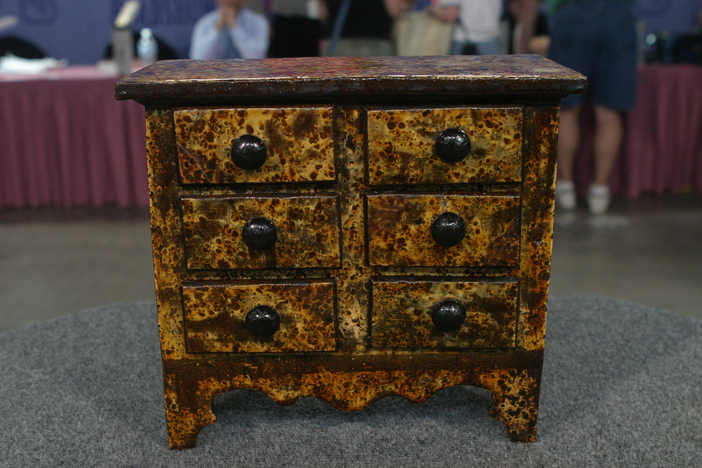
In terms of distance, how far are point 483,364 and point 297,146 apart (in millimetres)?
578

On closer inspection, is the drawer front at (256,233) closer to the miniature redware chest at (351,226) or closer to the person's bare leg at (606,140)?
the miniature redware chest at (351,226)

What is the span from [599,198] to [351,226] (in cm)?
266

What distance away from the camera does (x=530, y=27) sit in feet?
12.9

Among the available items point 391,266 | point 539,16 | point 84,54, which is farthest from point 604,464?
point 84,54

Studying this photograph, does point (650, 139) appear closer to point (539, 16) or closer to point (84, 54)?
point (539, 16)

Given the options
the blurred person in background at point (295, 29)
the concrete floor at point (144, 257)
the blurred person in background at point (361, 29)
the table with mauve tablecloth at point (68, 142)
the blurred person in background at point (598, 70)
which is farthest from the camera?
the blurred person in background at point (295, 29)

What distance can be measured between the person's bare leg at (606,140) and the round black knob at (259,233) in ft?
8.97

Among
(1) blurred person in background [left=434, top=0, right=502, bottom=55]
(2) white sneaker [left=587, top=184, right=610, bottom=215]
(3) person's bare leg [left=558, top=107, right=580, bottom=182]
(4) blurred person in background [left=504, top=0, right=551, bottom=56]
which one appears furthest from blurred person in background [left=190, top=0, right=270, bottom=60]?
(2) white sneaker [left=587, top=184, right=610, bottom=215]

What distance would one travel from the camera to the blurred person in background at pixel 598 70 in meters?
3.23

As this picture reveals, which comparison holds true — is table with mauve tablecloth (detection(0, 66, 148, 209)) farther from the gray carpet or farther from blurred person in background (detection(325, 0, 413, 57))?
the gray carpet

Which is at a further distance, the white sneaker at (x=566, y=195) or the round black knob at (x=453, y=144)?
the white sneaker at (x=566, y=195)

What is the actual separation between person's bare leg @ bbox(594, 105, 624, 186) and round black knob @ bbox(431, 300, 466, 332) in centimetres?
255

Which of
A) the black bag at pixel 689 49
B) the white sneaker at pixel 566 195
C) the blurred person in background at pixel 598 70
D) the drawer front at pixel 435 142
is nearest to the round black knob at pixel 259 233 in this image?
the drawer front at pixel 435 142

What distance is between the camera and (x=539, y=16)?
4.00 metres
